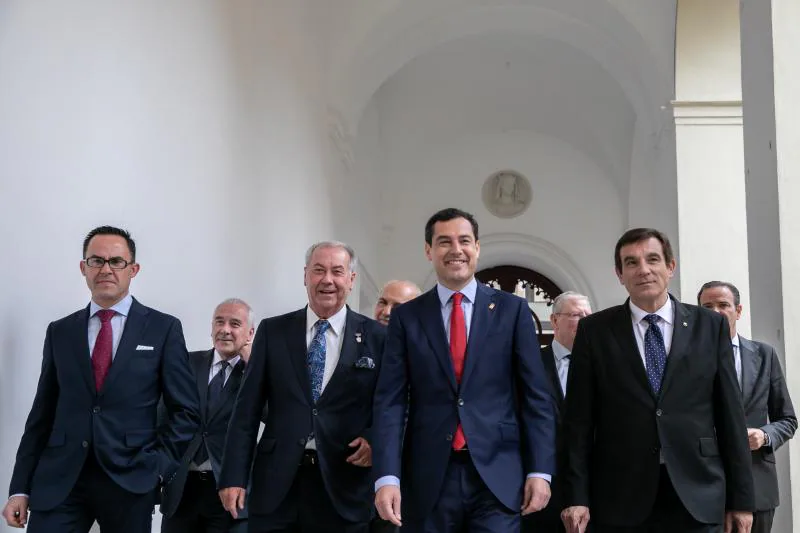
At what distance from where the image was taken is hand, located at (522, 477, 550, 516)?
12.7 ft

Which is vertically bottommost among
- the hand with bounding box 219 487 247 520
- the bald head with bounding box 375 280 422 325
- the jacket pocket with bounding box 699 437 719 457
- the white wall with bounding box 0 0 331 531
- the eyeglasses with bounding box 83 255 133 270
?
the hand with bounding box 219 487 247 520

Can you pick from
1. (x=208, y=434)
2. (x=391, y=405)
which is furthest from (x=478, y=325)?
(x=208, y=434)

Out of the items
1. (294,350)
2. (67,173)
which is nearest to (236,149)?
(67,173)

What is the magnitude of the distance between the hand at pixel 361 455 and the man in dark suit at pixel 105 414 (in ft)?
2.50

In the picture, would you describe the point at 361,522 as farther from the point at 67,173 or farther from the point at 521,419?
the point at 67,173

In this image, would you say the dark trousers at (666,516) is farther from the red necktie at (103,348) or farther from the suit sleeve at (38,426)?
the suit sleeve at (38,426)

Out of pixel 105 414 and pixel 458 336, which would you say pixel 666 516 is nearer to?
pixel 458 336

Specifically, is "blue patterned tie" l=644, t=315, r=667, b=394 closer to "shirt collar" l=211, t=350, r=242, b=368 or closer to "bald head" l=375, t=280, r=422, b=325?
"bald head" l=375, t=280, r=422, b=325

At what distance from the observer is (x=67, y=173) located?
5082mm

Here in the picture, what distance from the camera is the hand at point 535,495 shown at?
3.86 meters

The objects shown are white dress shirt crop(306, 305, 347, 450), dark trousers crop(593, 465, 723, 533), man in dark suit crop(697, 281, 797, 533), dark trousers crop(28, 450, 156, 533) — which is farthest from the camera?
man in dark suit crop(697, 281, 797, 533)

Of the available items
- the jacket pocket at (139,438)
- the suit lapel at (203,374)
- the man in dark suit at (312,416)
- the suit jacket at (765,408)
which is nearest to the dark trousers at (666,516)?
the man in dark suit at (312,416)

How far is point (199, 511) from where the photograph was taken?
18.6ft

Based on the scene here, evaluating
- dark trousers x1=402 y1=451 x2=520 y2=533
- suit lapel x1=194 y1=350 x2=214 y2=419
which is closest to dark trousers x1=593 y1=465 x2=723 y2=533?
dark trousers x1=402 y1=451 x2=520 y2=533
